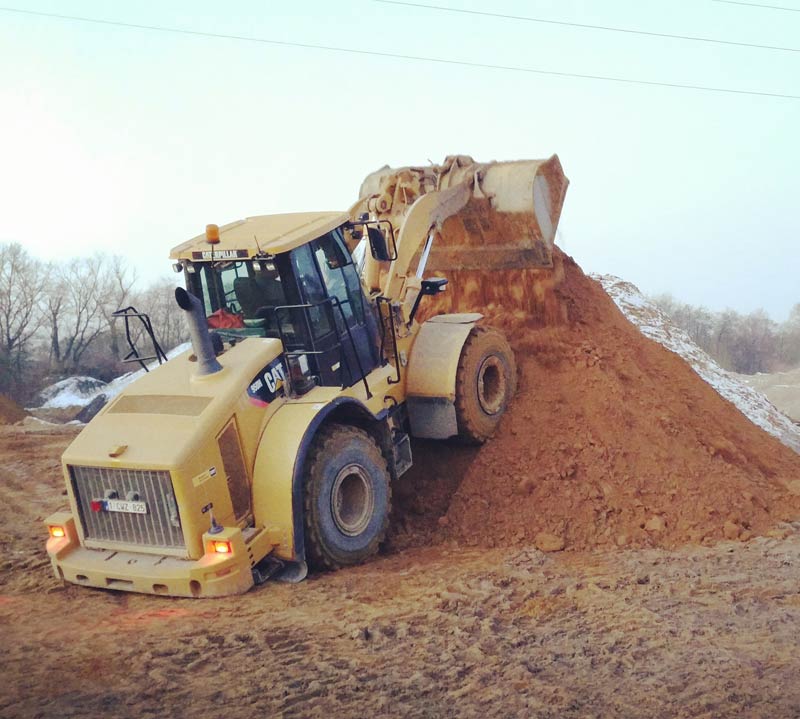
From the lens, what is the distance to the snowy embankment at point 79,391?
62.8 feet

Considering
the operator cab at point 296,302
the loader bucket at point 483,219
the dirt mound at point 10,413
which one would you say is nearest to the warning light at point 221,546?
the operator cab at point 296,302

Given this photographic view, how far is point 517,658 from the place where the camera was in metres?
4.95

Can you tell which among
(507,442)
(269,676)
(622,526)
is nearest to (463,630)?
(269,676)

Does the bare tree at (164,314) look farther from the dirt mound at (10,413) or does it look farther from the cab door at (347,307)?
the cab door at (347,307)

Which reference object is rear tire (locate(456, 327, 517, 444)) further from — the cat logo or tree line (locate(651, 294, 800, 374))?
tree line (locate(651, 294, 800, 374))

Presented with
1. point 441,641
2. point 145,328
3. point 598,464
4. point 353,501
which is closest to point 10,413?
point 145,328

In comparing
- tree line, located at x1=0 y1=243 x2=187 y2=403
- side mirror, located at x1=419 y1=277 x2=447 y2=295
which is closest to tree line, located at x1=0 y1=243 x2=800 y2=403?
tree line, located at x1=0 y1=243 x2=187 y2=403

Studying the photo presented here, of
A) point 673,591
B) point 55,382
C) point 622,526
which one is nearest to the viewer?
point 673,591

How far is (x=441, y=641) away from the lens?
522cm

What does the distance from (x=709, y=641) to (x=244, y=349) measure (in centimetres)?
376

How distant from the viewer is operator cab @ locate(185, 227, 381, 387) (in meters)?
6.67

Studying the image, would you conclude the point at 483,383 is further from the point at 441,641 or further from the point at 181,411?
the point at 441,641

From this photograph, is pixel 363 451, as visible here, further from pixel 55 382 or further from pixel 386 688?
pixel 55 382

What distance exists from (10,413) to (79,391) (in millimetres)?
4604
